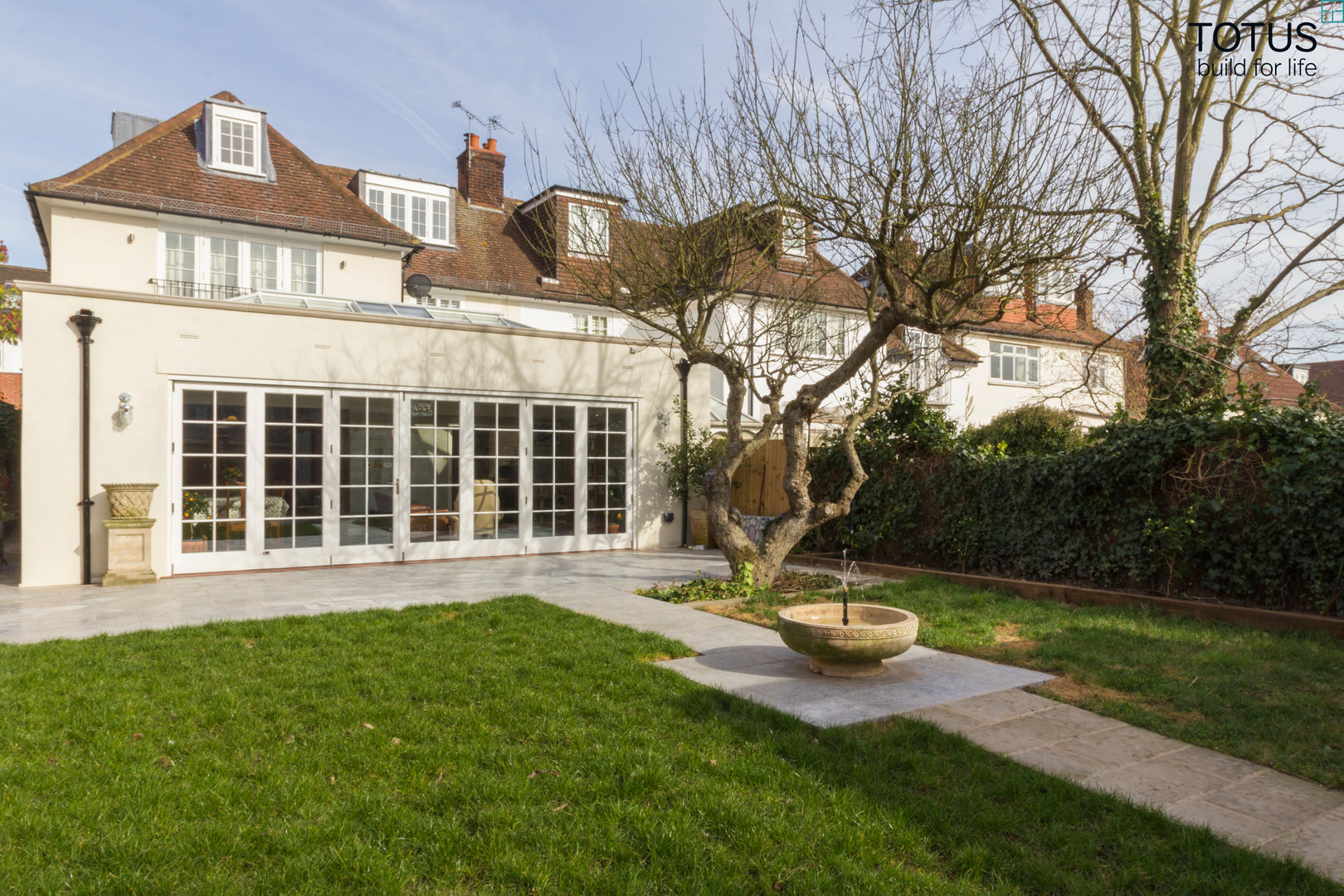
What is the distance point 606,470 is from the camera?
13.3m

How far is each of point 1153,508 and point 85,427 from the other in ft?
38.2

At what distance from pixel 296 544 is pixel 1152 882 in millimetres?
10407

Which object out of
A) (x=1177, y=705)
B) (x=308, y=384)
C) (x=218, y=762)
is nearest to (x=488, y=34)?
(x=308, y=384)

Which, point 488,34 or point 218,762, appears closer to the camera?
point 218,762

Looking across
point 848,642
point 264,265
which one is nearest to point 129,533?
point 264,265

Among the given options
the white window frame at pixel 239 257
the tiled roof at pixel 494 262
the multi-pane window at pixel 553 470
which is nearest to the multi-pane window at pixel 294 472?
the multi-pane window at pixel 553 470

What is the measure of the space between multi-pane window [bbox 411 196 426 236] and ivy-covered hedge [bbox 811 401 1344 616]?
513 inches

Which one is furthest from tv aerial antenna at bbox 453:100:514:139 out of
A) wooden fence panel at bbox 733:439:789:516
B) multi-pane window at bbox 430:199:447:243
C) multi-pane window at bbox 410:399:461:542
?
wooden fence panel at bbox 733:439:789:516

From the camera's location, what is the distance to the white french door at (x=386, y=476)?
34.1 ft

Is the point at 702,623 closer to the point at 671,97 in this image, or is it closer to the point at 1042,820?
the point at 1042,820

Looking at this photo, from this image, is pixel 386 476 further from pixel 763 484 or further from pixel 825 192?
pixel 825 192

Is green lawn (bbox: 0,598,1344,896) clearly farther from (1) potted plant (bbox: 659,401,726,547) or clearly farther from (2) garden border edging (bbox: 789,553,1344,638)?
(1) potted plant (bbox: 659,401,726,547)

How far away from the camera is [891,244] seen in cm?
818

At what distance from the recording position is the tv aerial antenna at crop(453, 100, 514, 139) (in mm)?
21594
